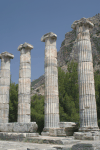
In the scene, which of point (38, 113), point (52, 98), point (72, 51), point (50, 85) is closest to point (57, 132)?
point (52, 98)

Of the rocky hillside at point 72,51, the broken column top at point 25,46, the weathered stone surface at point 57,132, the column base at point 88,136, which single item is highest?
the rocky hillside at point 72,51

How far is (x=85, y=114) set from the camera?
550 inches

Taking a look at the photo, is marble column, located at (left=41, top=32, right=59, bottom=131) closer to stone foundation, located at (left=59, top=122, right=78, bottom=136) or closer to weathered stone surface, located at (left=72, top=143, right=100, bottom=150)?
stone foundation, located at (left=59, top=122, right=78, bottom=136)

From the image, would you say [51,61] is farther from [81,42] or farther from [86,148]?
[86,148]

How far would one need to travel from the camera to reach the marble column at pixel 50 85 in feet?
53.0

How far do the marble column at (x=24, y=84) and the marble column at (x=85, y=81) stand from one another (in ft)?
20.0

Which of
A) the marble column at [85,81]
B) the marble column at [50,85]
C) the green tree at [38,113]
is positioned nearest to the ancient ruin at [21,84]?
the marble column at [50,85]

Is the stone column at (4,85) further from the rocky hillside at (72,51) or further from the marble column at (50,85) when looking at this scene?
the rocky hillside at (72,51)

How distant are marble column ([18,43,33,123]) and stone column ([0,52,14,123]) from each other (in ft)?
8.38

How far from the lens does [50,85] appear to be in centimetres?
1692

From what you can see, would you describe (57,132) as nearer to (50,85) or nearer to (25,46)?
(50,85)

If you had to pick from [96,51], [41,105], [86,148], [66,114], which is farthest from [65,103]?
[96,51]

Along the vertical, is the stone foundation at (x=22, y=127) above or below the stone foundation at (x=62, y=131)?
above

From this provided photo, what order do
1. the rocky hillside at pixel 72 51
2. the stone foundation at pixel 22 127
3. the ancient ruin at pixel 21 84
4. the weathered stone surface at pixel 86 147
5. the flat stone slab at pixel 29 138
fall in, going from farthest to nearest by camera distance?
1. the rocky hillside at pixel 72 51
2. the ancient ruin at pixel 21 84
3. the stone foundation at pixel 22 127
4. the flat stone slab at pixel 29 138
5. the weathered stone surface at pixel 86 147
